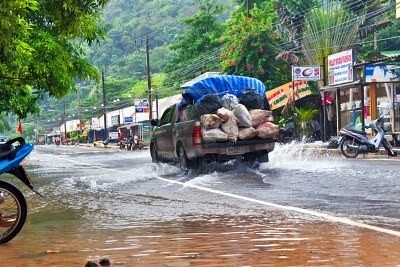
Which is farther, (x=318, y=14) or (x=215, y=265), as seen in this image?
(x=318, y=14)

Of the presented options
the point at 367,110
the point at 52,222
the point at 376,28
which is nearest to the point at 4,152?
the point at 52,222

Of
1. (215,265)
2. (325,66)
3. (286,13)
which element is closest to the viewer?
(215,265)

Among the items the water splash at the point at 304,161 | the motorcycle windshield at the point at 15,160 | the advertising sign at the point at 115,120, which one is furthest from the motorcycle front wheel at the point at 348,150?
the advertising sign at the point at 115,120

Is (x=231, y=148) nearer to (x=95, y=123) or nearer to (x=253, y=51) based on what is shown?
(x=253, y=51)

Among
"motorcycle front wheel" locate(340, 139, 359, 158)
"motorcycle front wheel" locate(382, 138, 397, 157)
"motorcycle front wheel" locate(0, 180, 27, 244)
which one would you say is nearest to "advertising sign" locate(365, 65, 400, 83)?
"motorcycle front wheel" locate(382, 138, 397, 157)

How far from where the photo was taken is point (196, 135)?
13.5 m

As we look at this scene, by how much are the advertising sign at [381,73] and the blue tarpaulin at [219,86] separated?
1426 cm

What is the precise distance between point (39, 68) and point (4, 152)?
9143mm

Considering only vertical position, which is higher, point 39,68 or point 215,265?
point 39,68

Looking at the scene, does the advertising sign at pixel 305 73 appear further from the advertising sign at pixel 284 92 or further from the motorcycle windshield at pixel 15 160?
the motorcycle windshield at pixel 15 160

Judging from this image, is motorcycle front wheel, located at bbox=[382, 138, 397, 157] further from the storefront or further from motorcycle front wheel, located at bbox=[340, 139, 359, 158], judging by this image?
the storefront

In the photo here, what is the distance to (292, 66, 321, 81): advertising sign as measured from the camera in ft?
116

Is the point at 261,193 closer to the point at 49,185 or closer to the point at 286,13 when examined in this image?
the point at 49,185

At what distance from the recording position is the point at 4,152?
6.00 m
